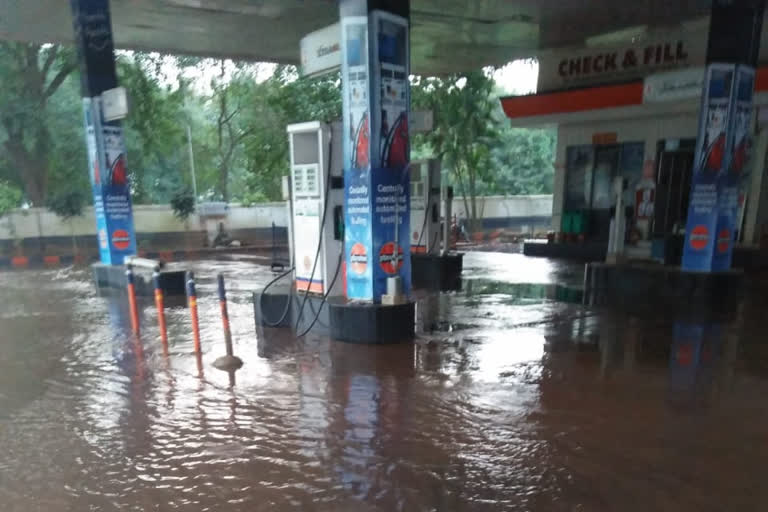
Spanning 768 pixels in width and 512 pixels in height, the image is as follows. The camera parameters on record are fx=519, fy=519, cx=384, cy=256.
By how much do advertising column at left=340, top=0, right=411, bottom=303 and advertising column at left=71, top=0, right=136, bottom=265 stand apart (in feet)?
19.9

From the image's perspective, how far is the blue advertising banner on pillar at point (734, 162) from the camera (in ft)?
26.1

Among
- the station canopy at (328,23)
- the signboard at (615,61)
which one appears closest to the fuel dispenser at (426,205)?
the station canopy at (328,23)

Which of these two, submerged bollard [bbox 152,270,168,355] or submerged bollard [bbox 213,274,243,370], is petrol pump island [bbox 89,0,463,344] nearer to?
submerged bollard [bbox 152,270,168,355]

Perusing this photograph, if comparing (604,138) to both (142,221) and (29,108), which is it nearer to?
(142,221)

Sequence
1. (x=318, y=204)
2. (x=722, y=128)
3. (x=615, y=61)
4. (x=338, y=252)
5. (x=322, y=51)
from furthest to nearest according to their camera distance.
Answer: (x=615, y=61) < (x=722, y=128) < (x=338, y=252) < (x=318, y=204) < (x=322, y=51)

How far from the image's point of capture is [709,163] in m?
8.14

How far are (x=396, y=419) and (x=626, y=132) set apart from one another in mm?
12736

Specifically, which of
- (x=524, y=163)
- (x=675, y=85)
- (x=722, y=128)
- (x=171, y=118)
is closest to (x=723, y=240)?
(x=722, y=128)

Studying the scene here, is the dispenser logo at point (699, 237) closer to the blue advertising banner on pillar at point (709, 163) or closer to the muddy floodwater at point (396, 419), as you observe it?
the blue advertising banner on pillar at point (709, 163)

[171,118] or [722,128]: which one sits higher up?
[171,118]

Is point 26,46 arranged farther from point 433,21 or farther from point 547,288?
point 547,288

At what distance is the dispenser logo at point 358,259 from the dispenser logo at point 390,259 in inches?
7.9

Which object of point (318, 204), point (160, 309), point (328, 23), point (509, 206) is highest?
point (328, 23)

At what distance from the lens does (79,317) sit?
8383mm
